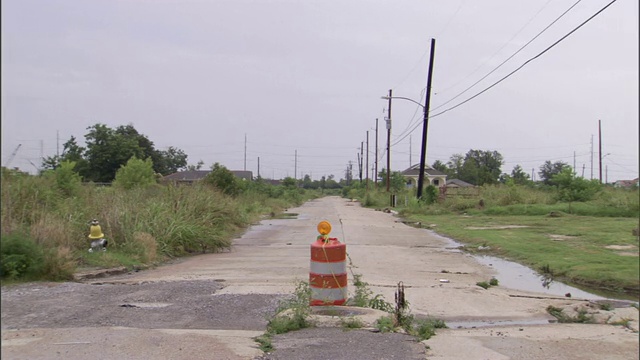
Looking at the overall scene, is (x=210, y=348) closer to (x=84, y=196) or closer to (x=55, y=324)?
(x=55, y=324)

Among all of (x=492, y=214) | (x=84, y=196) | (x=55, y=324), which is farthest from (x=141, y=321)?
(x=492, y=214)

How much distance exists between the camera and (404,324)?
681 centimetres

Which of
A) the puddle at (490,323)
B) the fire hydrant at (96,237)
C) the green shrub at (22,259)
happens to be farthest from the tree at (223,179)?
the puddle at (490,323)

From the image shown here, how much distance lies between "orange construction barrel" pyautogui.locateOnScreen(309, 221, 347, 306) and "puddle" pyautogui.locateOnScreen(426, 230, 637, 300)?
334cm

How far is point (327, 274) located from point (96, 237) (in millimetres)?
7157

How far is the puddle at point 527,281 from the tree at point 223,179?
19487 mm

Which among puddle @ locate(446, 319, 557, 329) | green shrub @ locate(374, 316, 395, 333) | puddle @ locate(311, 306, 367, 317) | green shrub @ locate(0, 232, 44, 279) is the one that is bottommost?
puddle @ locate(446, 319, 557, 329)

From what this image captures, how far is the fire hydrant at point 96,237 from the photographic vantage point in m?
12.4

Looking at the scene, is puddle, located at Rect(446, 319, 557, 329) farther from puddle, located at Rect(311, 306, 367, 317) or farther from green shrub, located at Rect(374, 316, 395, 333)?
puddle, located at Rect(311, 306, 367, 317)

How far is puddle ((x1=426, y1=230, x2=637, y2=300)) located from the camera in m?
8.51

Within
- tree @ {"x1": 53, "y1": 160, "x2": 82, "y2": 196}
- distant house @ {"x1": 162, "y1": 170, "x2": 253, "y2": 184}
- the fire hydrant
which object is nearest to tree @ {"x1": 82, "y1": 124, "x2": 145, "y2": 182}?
distant house @ {"x1": 162, "y1": 170, "x2": 253, "y2": 184}

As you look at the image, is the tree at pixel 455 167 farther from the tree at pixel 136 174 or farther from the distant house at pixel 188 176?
the tree at pixel 136 174

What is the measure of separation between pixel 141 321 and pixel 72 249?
17.5ft

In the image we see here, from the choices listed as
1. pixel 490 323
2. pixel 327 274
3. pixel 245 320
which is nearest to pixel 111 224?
pixel 245 320
